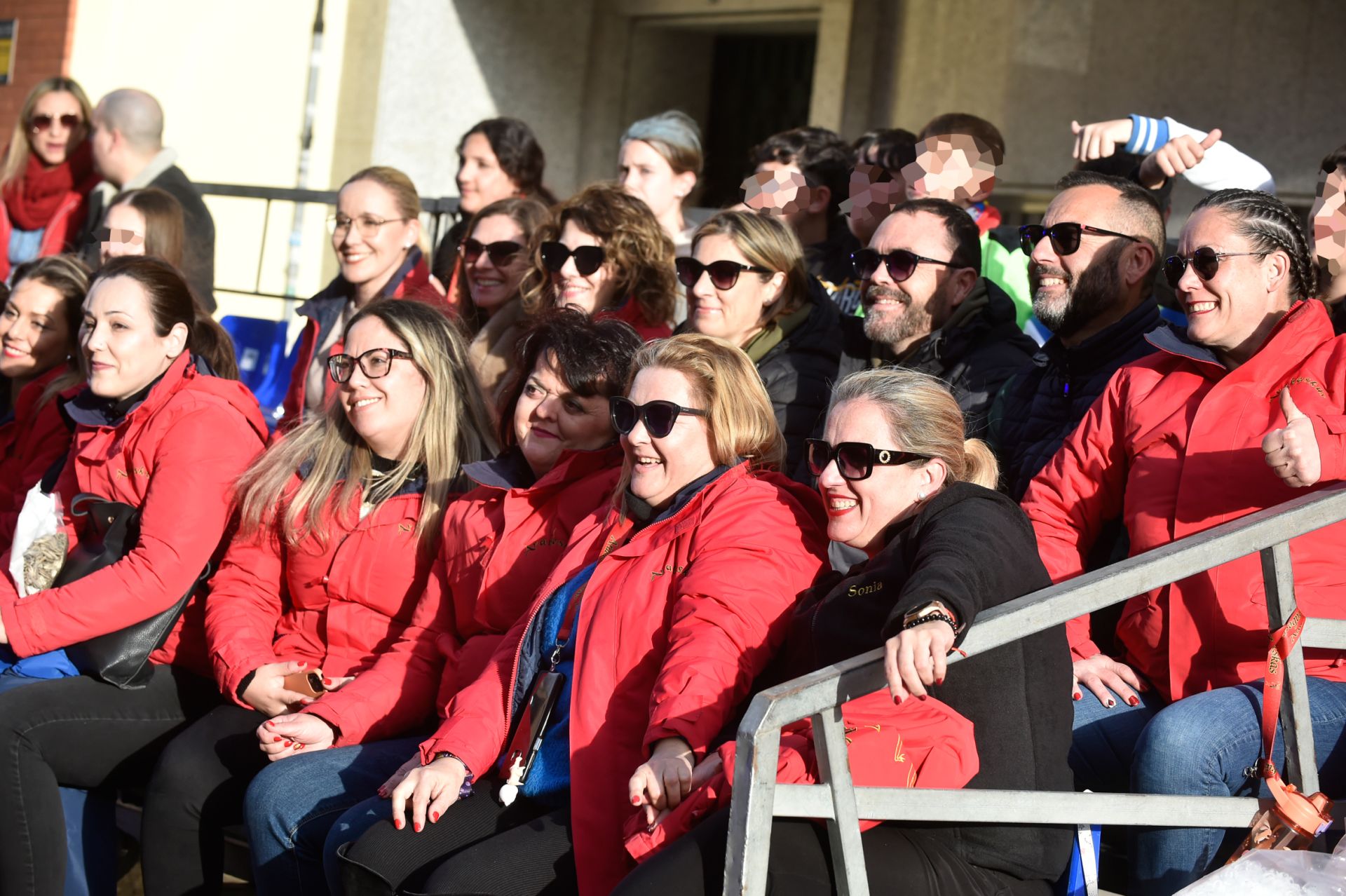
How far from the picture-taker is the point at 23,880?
13.0ft

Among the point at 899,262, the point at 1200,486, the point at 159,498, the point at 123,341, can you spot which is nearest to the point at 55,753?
the point at 159,498

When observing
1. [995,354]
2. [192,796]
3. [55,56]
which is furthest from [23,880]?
[55,56]

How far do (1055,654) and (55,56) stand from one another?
9.91 metres

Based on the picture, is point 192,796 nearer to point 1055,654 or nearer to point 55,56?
point 1055,654

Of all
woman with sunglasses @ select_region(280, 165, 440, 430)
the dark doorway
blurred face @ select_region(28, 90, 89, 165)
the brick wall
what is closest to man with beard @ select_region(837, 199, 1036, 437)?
woman with sunglasses @ select_region(280, 165, 440, 430)

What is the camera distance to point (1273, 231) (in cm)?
338

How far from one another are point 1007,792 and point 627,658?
3.12 ft

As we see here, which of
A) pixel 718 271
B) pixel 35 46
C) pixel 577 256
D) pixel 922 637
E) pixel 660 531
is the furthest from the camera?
pixel 35 46

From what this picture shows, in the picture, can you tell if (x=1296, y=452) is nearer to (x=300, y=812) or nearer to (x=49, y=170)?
(x=300, y=812)

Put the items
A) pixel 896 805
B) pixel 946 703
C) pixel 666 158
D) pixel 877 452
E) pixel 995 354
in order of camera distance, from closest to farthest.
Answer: pixel 896 805 < pixel 946 703 < pixel 877 452 < pixel 995 354 < pixel 666 158

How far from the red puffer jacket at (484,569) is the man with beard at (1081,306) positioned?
114 centimetres

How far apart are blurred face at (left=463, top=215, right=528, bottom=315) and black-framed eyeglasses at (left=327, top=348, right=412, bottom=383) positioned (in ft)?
4.13

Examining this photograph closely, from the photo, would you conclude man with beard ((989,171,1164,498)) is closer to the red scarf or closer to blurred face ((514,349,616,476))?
blurred face ((514,349,616,476))

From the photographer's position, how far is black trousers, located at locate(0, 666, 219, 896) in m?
3.93
